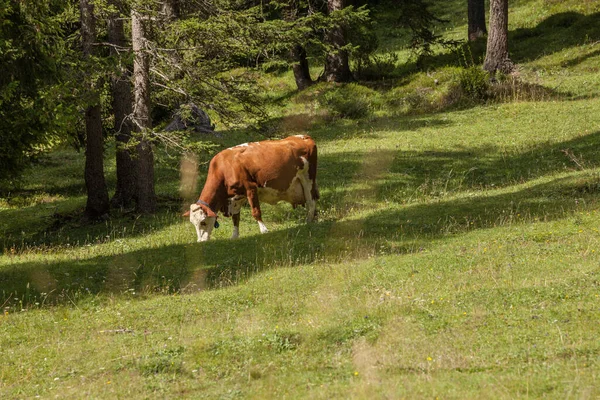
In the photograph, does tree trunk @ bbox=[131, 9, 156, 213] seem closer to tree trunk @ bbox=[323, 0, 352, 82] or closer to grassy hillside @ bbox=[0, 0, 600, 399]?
grassy hillside @ bbox=[0, 0, 600, 399]

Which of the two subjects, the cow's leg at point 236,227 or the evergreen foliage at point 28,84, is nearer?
the evergreen foliage at point 28,84

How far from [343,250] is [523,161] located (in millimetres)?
9613

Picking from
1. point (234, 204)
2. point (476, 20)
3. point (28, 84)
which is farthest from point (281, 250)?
point (476, 20)

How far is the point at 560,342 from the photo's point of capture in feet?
31.6

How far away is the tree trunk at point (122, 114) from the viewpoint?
2264 cm

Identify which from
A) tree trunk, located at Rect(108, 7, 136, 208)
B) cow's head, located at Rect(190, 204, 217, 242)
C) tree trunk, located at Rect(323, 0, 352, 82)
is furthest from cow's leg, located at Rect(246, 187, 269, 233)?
tree trunk, located at Rect(323, 0, 352, 82)

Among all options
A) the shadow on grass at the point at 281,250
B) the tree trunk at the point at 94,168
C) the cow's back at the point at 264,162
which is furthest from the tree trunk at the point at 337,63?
the shadow on grass at the point at 281,250

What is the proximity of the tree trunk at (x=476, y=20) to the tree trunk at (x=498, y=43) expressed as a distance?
23.3ft

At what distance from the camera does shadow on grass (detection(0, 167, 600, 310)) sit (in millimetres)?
14633

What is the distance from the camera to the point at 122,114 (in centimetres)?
2288

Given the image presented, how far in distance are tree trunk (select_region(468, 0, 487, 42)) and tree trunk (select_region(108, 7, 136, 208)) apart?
2073cm

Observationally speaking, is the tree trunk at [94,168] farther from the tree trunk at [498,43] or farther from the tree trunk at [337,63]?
the tree trunk at [498,43]

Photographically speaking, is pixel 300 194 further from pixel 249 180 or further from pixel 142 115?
pixel 142 115

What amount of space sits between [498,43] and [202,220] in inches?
703
